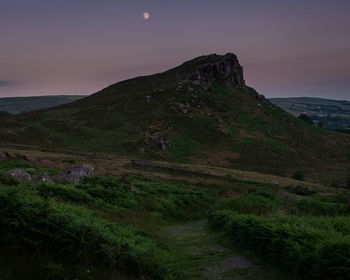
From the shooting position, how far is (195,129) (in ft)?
281

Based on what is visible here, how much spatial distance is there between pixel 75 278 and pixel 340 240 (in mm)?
6205

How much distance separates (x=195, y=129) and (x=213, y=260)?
252ft

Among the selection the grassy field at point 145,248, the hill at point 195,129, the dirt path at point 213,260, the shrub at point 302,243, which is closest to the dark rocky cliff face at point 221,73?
the hill at point 195,129

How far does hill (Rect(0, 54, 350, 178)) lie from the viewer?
71.1m

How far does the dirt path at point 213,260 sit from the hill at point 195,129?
53.3 metres

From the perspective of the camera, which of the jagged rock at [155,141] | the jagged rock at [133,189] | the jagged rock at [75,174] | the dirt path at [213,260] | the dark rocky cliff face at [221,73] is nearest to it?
the dirt path at [213,260]

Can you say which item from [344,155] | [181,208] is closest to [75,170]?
[181,208]

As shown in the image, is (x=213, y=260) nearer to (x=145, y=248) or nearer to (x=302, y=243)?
(x=145, y=248)

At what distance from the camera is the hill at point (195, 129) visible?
233 ft

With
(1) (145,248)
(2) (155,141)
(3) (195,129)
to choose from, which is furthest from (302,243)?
(3) (195,129)

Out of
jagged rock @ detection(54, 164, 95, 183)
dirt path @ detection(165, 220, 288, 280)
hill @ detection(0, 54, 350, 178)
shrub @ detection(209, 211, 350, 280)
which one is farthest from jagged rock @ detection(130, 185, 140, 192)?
hill @ detection(0, 54, 350, 178)

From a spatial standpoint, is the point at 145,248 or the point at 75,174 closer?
the point at 145,248

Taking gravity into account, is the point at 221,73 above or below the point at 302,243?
above

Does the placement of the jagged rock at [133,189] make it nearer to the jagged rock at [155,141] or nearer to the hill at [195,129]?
the hill at [195,129]
